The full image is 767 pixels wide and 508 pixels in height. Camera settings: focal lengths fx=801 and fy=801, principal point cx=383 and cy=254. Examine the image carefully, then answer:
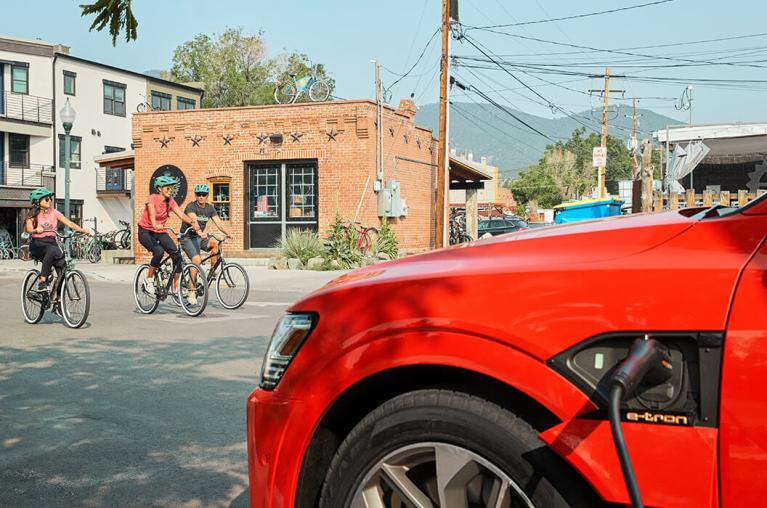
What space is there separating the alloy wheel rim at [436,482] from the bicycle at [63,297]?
348 inches

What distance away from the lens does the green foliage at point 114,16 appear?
4.87 meters

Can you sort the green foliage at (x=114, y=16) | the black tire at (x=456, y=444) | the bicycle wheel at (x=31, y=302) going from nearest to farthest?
the black tire at (x=456, y=444) → the green foliage at (x=114, y=16) → the bicycle wheel at (x=31, y=302)

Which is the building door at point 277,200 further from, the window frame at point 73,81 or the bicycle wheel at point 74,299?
the window frame at point 73,81

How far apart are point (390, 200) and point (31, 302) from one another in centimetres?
1594

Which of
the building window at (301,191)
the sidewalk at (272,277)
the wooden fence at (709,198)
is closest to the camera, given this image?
the wooden fence at (709,198)

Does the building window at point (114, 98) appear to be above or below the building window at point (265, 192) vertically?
above

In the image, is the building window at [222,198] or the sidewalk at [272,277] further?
the building window at [222,198]

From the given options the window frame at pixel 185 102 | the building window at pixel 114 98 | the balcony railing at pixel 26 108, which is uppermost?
the window frame at pixel 185 102

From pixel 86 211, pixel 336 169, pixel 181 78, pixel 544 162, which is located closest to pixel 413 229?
pixel 336 169

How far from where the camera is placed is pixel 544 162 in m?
97.9

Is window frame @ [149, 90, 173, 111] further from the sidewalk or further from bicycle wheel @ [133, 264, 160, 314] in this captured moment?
bicycle wheel @ [133, 264, 160, 314]

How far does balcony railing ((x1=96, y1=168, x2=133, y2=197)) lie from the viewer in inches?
1791

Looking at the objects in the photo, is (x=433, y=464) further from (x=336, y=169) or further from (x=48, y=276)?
(x=336, y=169)

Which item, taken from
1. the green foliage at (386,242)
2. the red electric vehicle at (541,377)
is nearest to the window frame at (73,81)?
the green foliage at (386,242)
